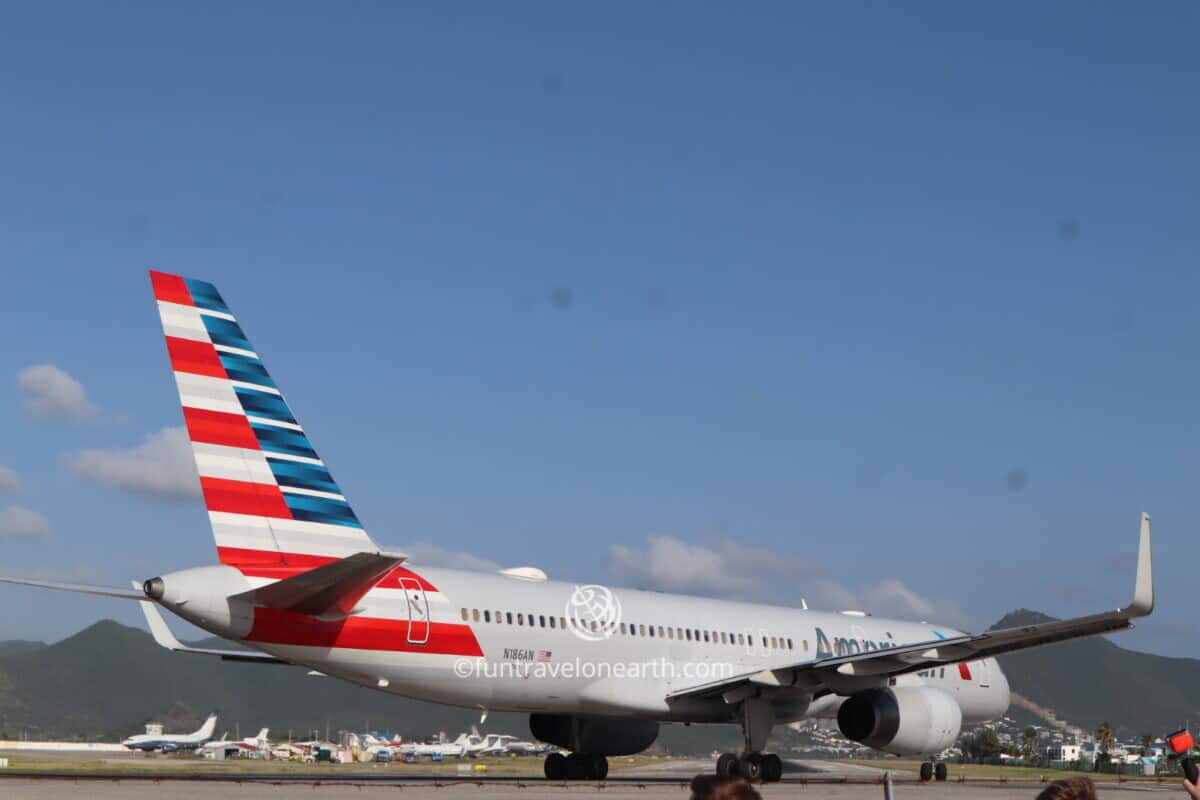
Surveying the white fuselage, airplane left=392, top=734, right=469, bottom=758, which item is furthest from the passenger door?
airplane left=392, top=734, right=469, bottom=758

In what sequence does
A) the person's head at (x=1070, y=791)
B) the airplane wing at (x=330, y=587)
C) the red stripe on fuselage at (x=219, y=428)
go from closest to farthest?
the person's head at (x=1070, y=791)
the airplane wing at (x=330, y=587)
the red stripe on fuselage at (x=219, y=428)

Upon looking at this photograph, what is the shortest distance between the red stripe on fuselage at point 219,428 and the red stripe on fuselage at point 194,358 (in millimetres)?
658

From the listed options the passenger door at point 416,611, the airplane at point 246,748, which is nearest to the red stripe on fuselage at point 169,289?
the passenger door at point 416,611

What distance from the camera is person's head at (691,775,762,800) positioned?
4.69 metres

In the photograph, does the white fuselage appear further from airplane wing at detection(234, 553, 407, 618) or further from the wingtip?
the wingtip

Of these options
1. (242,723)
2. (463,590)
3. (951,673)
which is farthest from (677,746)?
(463,590)

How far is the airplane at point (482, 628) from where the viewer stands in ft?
71.8

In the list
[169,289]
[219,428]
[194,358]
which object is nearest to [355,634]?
[219,428]

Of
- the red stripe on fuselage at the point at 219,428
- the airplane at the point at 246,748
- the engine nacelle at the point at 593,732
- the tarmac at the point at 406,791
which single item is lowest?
the tarmac at the point at 406,791

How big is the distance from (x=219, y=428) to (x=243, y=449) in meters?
0.52

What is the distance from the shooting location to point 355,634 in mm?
22469

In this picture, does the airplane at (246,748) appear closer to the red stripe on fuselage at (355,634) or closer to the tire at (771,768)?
the tire at (771,768)

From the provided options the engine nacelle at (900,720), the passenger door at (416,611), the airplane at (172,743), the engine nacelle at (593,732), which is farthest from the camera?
the airplane at (172,743)

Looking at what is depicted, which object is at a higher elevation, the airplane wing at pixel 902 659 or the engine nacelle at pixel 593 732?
the airplane wing at pixel 902 659
